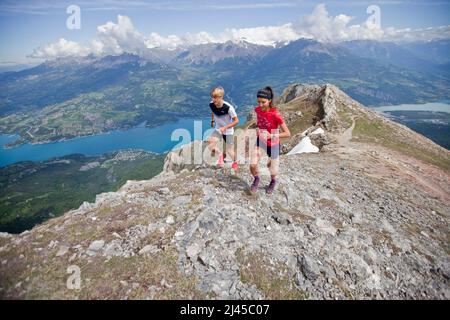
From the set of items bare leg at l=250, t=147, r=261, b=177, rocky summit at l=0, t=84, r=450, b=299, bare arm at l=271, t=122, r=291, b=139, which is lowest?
rocky summit at l=0, t=84, r=450, b=299

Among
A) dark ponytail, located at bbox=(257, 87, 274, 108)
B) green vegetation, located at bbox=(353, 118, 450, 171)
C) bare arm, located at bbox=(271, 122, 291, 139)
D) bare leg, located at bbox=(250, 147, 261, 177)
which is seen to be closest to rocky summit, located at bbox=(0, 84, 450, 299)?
bare leg, located at bbox=(250, 147, 261, 177)

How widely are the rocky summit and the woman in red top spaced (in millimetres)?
1984

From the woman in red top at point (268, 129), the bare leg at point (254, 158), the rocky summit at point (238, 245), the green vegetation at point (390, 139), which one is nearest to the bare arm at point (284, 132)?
the woman in red top at point (268, 129)

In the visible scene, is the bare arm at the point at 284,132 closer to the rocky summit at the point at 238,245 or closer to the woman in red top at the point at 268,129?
the woman in red top at the point at 268,129

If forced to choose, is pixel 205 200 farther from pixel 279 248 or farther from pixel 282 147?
pixel 282 147

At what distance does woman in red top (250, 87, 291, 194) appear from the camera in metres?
11.3

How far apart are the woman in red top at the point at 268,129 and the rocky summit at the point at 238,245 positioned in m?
1.98

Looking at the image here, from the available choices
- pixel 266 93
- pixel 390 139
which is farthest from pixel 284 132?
pixel 390 139

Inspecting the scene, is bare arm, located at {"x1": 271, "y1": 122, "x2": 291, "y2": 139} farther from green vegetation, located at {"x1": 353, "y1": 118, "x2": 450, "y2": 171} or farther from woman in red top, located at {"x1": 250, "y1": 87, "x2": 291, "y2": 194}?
green vegetation, located at {"x1": 353, "y1": 118, "x2": 450, "y2": 171}

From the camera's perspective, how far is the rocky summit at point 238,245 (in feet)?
27.7

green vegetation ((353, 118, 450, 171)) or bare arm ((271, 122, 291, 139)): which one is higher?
bare arm ((271, 122, 291, 139))

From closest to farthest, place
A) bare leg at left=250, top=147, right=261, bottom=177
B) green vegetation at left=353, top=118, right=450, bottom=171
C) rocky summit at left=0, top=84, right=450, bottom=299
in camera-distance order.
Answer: rocky summit at left=0, top=84, right=450, bottom=299
bare leg at left=250, top=147, right=261, bottom=177
green vegetation at left=353, top=118, right=450, bottom=171
